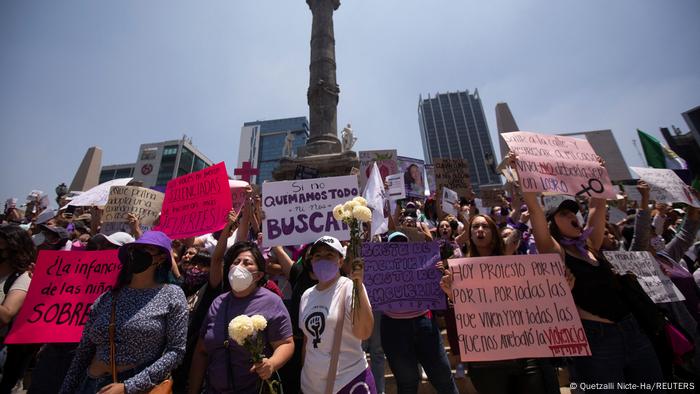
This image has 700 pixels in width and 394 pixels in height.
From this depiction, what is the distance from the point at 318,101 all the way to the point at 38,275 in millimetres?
16193

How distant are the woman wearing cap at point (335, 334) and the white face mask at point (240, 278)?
445 mm

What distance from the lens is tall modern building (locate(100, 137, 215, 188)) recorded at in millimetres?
72625

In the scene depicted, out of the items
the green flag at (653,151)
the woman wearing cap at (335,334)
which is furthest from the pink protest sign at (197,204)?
the green flag at (653,151)

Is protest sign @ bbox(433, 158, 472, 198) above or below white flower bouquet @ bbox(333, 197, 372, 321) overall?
above

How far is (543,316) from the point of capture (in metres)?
2.15

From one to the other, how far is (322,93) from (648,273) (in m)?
16.7

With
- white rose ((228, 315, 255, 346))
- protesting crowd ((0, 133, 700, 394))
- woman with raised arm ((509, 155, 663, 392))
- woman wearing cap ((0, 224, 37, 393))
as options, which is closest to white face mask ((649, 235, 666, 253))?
protesting crowd ((0, 133, 700, 394))

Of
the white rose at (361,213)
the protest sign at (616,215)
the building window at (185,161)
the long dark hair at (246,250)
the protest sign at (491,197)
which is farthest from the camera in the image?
the building window at (185,161)

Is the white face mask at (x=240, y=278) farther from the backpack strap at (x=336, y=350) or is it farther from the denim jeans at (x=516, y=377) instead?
the denim jeans at (x=516, y=377)

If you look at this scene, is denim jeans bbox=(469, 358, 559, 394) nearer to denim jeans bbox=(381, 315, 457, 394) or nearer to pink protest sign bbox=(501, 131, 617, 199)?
denim jeans bbox=(381, 315, 457, 394)

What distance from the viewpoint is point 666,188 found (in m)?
3.50

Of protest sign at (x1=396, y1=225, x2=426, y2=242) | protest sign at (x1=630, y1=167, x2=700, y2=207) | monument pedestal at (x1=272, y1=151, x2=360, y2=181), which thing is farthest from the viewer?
monument pedestal at (x1=272, y1=151, x2=360, y2=181)

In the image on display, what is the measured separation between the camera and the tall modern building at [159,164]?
7262cm

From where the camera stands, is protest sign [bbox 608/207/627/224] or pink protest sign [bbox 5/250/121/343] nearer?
pink protest sign [bbox 5/250/121/343]
